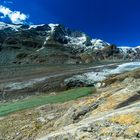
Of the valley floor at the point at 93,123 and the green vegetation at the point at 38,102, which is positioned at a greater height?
the valley floor at the point at 93,123

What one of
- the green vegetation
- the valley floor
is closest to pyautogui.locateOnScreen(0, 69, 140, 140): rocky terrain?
the valley floor

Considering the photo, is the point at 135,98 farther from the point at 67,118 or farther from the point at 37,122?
the point at 37,122

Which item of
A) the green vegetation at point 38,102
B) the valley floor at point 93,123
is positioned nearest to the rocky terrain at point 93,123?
the valley floor at point 93,123

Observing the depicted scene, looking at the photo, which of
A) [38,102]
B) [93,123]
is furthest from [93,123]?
[38,102]

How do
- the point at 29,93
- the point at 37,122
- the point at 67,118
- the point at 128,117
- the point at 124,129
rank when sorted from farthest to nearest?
the point at 29,93 < the point at 37,122 < the point at 67,118 < the point at 128,117 < the point at 124,129

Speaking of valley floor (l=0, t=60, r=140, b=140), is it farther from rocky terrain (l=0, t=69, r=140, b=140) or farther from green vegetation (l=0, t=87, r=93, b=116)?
green vegetation (l=0, t=87, r=93, b=116)

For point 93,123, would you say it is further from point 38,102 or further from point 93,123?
point 38,102

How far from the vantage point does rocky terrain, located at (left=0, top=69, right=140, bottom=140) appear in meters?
10.2

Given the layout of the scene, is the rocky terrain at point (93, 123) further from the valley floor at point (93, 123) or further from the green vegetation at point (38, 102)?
the green vegetation at point (38, 102)

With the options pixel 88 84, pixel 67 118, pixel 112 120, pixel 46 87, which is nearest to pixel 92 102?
pixel 67 118

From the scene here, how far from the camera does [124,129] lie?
10.1m

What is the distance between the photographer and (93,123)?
11188 mm

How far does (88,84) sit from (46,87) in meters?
7.90

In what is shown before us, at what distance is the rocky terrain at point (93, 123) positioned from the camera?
10180 mm
